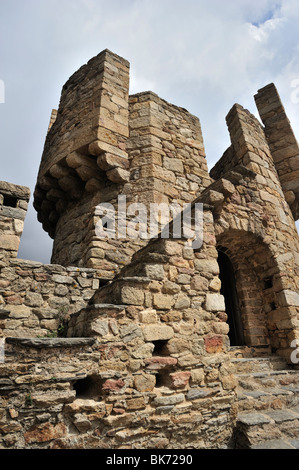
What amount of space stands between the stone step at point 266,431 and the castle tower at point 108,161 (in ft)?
8.29

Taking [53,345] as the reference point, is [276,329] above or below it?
above

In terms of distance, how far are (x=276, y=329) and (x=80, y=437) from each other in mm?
3493

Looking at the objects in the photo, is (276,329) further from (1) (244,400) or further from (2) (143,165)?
(2) (143,165)

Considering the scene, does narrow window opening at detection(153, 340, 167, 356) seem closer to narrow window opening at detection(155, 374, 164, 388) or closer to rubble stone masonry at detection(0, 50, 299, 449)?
rubble stone masonry at detection(0, 50, 299, 449)

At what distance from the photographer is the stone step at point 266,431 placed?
2.52m

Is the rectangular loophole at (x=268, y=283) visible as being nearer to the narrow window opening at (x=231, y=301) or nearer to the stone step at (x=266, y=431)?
the narrow window opening at (x=231, y=301)

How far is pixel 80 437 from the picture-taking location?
2.00m

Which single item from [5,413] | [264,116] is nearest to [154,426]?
[5,413]

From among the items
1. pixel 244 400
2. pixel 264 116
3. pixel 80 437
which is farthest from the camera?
pixel 264 116

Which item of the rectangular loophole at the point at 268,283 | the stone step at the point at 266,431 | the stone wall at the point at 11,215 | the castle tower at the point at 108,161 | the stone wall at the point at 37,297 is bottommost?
the stone step at the point at 266,431

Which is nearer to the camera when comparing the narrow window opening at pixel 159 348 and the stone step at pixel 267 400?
the narrow window opening at pixel 159 348

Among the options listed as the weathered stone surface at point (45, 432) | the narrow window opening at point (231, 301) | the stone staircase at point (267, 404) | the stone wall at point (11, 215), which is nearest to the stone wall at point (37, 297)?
the stone wall at point (11, 215)

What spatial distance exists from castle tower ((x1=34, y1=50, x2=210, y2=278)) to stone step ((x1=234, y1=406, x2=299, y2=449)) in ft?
8.29

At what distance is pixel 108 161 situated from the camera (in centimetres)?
496
